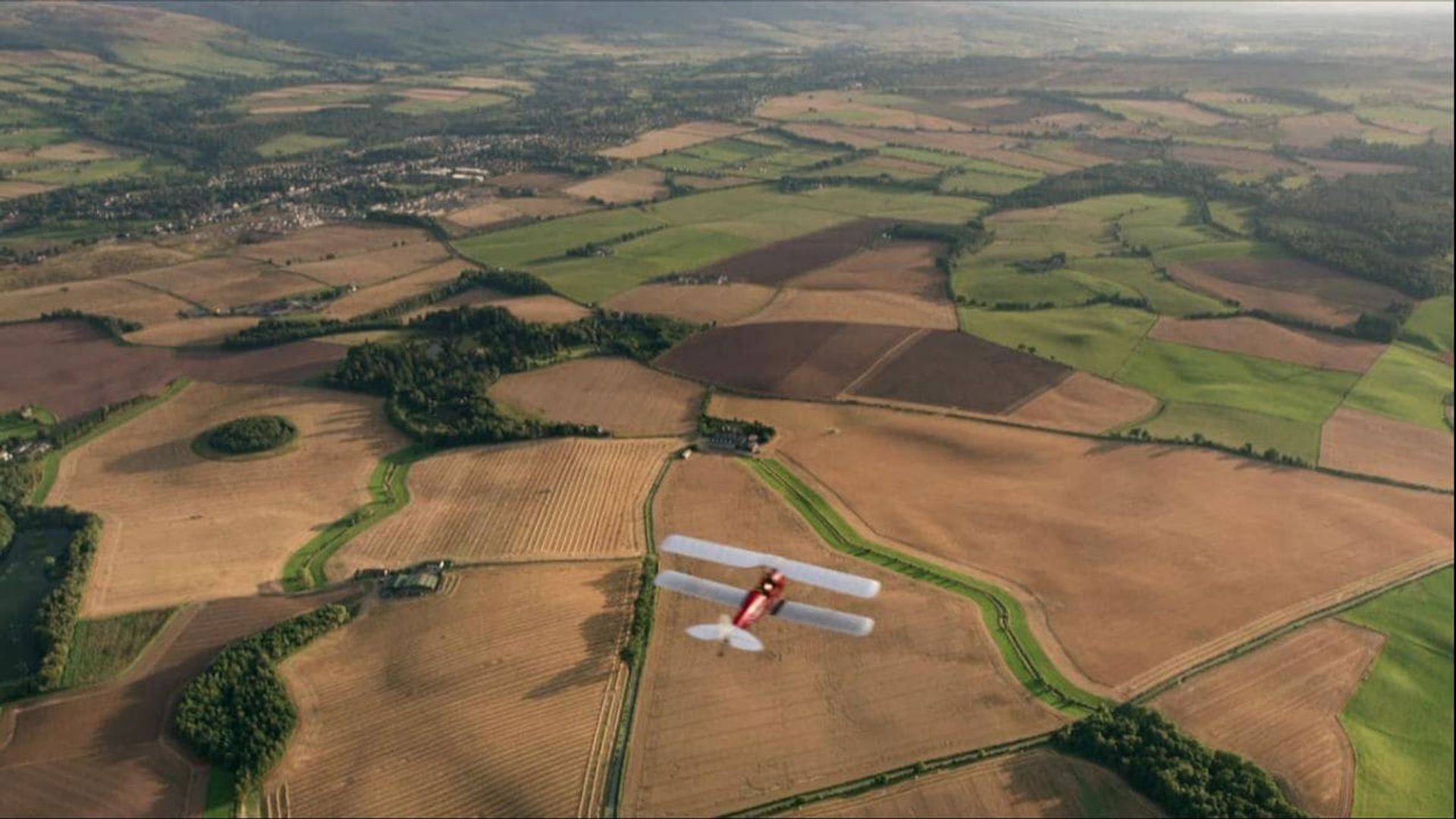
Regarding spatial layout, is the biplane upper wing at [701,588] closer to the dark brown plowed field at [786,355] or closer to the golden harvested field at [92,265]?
the dark brown plowed field at [786,355]

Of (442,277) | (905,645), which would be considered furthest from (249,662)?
(442,277)

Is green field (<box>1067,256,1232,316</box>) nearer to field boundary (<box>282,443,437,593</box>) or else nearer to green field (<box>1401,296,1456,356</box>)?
green field (<box>1401,296,1456,356</box>)

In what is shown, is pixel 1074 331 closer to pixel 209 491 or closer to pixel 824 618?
pixel 824 618

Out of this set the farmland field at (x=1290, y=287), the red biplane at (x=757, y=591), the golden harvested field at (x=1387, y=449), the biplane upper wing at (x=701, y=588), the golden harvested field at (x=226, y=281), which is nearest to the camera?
the red biplane at (x=757, y=591)

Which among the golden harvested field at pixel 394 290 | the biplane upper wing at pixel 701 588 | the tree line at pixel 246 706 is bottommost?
the tree line at pixel 246 706

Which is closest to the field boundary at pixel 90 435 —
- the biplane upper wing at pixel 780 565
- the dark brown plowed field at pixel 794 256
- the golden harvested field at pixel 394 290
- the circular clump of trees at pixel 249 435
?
the circular clump of trees at pixel 249 435

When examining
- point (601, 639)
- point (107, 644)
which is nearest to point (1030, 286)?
point (601, 639)
